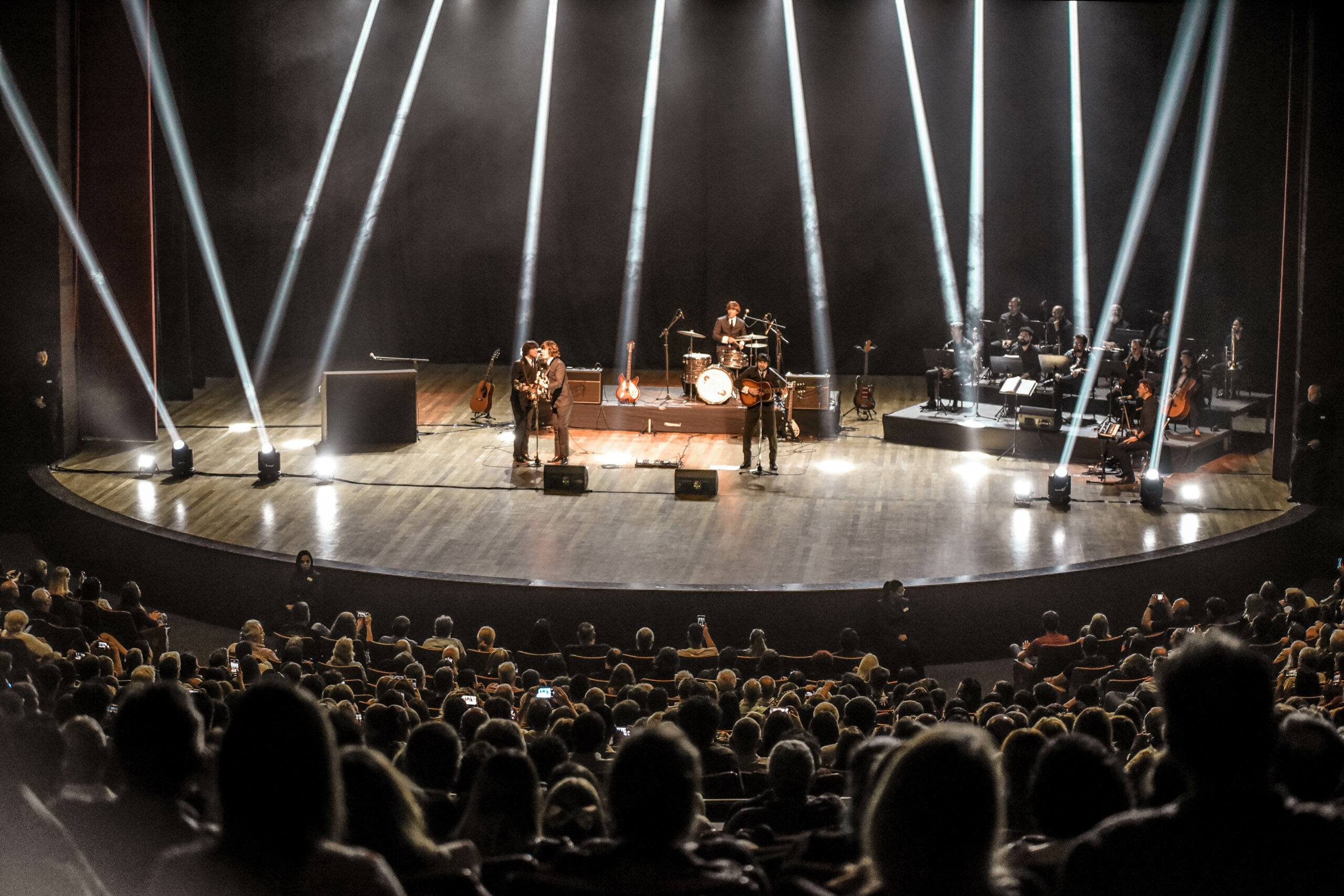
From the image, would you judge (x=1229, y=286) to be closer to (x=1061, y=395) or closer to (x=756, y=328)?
(x=1061, y=395)

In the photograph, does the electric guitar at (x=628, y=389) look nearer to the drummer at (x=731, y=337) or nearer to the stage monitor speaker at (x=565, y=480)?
the drummer at (x=731, y=337)

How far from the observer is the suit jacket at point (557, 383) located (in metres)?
11.8

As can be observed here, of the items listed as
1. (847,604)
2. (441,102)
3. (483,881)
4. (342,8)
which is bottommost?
(847,604)

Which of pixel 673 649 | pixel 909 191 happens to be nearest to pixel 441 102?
pixel 909 191

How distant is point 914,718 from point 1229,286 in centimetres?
1175

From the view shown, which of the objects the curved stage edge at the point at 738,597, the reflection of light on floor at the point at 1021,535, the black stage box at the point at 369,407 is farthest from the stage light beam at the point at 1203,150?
the black stage box at the point at 369,407

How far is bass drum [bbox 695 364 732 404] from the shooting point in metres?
13.5

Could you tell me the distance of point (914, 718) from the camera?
4.90 m

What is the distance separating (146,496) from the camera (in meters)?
11.1

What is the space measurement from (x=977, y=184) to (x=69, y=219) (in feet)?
33.0

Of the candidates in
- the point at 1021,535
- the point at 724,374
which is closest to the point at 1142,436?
the point at 1021,535

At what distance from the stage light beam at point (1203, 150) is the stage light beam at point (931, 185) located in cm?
258

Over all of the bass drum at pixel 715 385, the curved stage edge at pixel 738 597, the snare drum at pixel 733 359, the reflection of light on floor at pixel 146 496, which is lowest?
the curved stage edge at pixel 738 597

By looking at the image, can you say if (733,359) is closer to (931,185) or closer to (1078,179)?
(931,185)
